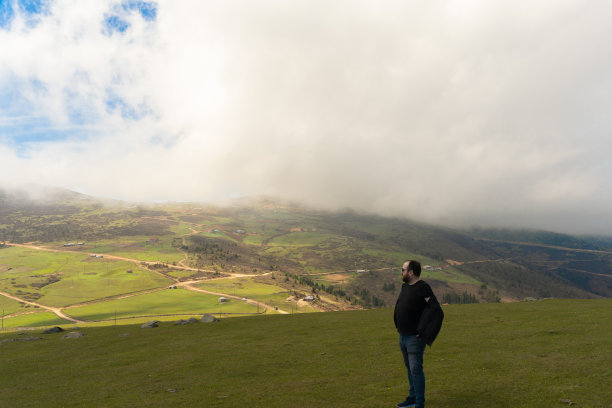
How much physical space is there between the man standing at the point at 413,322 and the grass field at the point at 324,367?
2.11 metres

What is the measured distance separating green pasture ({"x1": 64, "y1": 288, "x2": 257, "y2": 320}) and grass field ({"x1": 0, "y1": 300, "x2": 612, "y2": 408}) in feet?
365

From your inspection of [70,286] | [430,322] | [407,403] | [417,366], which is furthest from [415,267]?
[70,286]

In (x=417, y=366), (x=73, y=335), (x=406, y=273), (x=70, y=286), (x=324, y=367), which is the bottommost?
(x=70, y=286)

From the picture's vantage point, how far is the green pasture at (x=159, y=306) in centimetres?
13575

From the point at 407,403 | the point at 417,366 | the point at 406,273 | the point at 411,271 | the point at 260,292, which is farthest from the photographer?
the point at 260,292

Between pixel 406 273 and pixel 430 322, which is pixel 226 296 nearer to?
pixel 406 273

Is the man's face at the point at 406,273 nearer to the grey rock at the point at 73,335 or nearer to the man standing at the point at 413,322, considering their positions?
the man standing at the point at 413,322

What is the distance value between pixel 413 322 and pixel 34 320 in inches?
6742

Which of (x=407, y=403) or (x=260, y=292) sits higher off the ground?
(x=407, y=403)

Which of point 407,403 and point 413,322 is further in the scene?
point 407,403

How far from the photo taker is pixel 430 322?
10.1 m

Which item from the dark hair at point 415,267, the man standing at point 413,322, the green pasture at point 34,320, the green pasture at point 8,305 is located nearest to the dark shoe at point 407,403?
the man standing at point 413,322

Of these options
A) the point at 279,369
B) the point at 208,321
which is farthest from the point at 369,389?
the point at 208,321

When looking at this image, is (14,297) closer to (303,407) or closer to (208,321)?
(208,321)
